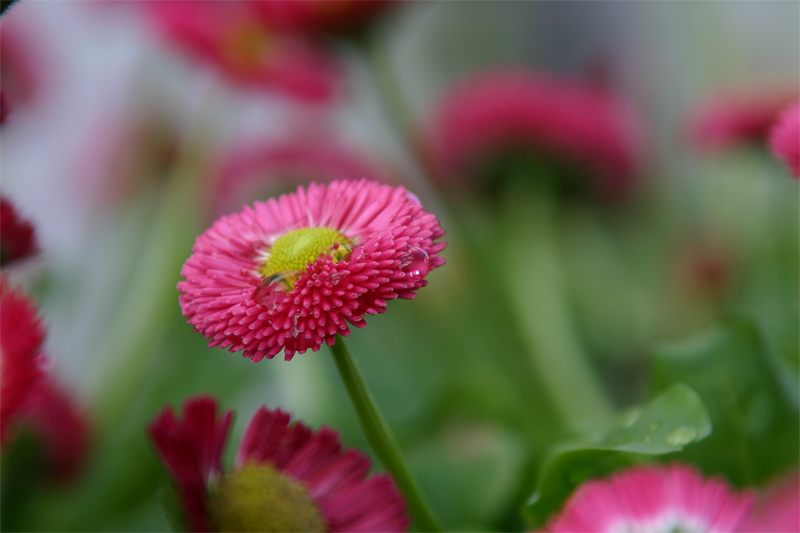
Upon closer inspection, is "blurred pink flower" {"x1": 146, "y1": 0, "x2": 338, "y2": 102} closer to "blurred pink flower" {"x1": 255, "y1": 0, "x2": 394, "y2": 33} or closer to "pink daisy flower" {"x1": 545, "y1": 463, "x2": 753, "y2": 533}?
"blurred pink flower" {"x1": 255, "y1": 0, "x2": 394, "y2": 33}

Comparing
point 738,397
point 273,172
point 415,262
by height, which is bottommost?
point 738,397

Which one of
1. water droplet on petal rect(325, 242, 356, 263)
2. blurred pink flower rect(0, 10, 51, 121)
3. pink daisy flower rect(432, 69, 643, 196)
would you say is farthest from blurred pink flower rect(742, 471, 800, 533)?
pink daisy flower rect(432, 69, 643, 196)

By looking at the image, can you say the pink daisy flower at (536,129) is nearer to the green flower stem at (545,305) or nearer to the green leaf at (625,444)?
the green flower stem at (545,305)

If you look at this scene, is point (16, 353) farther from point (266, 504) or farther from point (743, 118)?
point (743, 118)

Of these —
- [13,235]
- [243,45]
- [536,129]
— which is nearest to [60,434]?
[13,235]

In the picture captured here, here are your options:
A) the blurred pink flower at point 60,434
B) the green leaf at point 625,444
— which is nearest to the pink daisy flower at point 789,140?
the green leaf at point 625,444

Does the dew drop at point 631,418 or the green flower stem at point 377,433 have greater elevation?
the green flower stem at point 377,433
